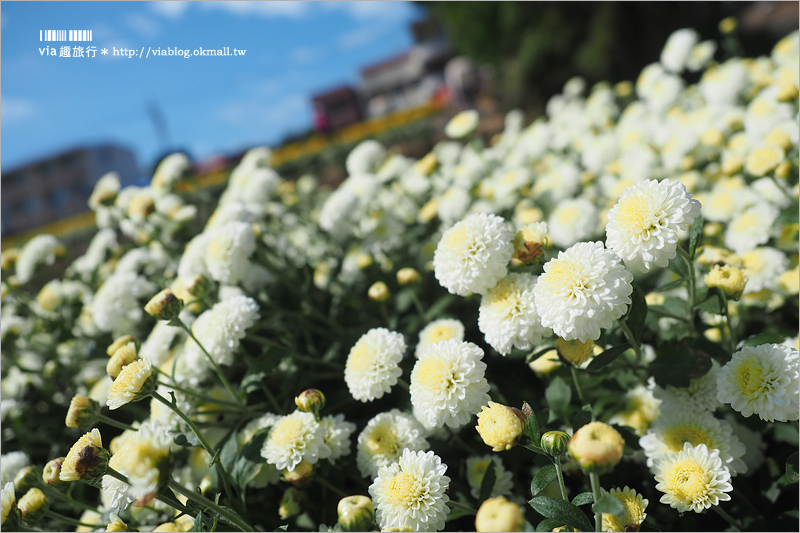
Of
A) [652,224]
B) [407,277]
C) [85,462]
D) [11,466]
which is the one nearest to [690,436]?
[652,224]

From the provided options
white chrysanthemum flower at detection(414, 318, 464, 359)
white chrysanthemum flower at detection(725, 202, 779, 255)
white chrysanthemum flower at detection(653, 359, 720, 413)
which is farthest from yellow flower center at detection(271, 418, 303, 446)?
white chrysanthemum flower at detection(725, 202, 779, 255)

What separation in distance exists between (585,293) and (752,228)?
42.2 inches

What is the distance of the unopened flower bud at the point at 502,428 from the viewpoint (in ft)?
2.67

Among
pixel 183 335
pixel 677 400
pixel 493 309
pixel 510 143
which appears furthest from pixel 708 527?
pixel 510 143

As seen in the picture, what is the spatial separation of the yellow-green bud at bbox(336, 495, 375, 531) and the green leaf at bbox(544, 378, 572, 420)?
1.80ft

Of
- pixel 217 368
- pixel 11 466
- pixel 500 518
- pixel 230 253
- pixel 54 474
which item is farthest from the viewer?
pixel 230 253

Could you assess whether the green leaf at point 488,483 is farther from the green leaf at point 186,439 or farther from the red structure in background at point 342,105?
the red structure in background at point 342,105

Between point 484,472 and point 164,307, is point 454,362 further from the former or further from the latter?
point 164,307

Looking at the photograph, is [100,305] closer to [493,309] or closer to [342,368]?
[342,368]

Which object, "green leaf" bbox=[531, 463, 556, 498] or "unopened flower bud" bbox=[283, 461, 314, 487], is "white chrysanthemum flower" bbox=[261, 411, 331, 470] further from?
"green leaf" bbox=[531, 463, 556, 498]

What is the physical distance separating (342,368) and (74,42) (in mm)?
1419

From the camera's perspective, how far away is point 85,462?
2.92 ft

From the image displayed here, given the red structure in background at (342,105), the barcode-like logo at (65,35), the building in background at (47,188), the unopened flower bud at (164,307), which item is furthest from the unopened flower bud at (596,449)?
the red structure in background at (342,105)

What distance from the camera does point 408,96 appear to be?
29984 mm
